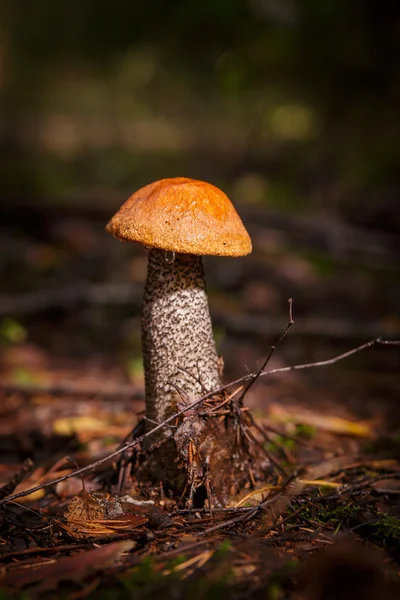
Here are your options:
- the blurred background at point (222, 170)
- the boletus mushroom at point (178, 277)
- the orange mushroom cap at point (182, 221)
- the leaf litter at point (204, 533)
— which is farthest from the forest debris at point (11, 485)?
the blurred background at point (222, 170)

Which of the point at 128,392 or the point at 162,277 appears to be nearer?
the point at 162,277

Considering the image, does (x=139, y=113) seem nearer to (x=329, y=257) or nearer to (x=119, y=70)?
(x=119, y=70)

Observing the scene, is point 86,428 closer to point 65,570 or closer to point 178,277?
point 178,277

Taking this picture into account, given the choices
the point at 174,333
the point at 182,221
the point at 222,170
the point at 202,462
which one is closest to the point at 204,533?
the point at 202,462

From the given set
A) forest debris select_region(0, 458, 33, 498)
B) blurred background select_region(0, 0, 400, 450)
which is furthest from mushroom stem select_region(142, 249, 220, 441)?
blurred background select_region(0, 0, 400, 450)

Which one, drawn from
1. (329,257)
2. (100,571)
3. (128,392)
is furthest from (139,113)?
(100,571)

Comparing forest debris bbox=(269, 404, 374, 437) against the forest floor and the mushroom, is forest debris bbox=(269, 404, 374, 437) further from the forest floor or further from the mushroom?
the mushroom
